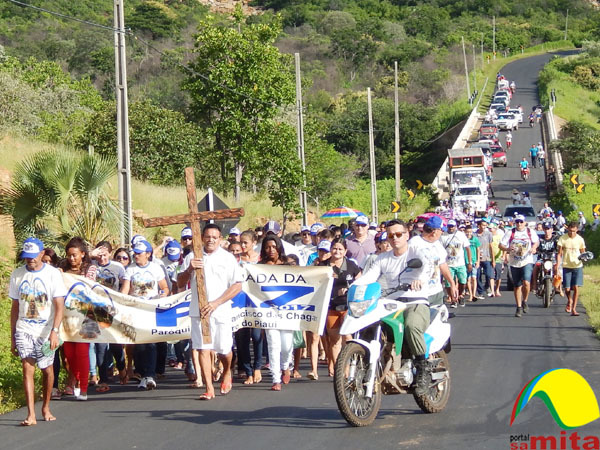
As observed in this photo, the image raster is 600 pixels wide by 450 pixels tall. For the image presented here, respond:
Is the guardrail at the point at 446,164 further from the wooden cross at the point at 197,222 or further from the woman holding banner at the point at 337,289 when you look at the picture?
the wooden cross at the point at 197,222

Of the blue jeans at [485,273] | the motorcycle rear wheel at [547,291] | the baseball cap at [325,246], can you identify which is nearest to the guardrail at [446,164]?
the blue jeans at [485,273]

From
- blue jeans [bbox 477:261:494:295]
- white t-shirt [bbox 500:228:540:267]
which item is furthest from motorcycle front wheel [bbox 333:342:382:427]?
blue jeans [bbox 477:261:494:295]

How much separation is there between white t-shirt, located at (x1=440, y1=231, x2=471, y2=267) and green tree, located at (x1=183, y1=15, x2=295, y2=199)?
11.9 meters

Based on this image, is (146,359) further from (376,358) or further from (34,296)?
(376,358)

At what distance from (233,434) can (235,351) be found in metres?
4.37

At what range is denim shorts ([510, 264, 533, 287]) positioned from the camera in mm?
18344

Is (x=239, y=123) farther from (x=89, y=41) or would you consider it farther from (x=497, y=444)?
(x=89, y=41)

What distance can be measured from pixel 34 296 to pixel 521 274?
1096 cm

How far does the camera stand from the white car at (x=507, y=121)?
80.0 meters

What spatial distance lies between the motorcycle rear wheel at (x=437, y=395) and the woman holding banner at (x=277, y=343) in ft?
7.83

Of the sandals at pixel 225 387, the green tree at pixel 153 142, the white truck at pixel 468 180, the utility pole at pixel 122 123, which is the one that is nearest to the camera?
the sandals at pixel 225 387

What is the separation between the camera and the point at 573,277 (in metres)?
18.4

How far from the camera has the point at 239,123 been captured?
31500 millimetres

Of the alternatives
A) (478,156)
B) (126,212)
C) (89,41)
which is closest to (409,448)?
(126,212)
